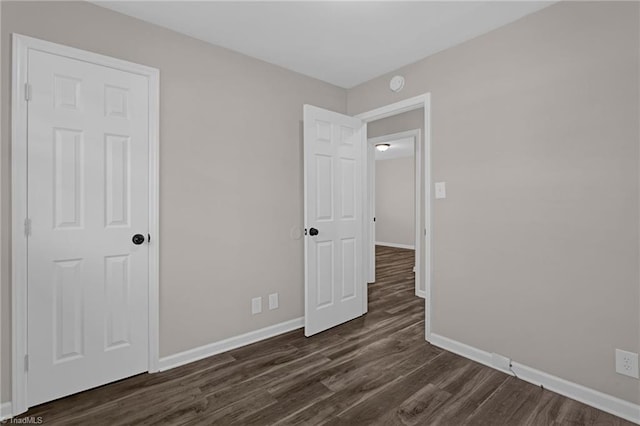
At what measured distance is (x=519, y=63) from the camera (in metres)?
2.21

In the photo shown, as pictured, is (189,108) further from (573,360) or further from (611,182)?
(573,360)

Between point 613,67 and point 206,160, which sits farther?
point 206,160

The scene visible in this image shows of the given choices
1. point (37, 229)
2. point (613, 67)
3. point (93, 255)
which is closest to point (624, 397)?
point (613, 67)

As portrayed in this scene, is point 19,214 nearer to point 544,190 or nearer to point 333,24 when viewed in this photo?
point 333,24

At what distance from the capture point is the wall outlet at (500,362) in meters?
2.26

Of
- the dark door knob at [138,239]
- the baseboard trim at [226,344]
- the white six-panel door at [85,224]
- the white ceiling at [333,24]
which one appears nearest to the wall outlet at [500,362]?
the baseboard trim at [226,344]

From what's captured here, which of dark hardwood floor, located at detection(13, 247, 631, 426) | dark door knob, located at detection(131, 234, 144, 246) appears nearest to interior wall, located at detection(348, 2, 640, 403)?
dark hardwood floor, located at detection(13, 247, 631, 426)

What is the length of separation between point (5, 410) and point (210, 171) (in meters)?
1.89

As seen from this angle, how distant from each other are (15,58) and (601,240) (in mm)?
3617

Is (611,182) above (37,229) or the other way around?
above

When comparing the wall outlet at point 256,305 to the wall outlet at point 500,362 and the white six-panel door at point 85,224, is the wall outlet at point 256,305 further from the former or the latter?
the wall outlet at point 500,362

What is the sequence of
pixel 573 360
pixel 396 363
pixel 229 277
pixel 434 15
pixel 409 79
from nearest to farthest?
pixel 573 360 < pixel 434 15 < pixel 396 363 < pixel 229 277 < pixel 409 79

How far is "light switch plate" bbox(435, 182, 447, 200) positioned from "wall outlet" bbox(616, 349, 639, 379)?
1.46m

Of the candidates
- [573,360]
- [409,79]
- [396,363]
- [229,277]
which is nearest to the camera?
[573,360]
